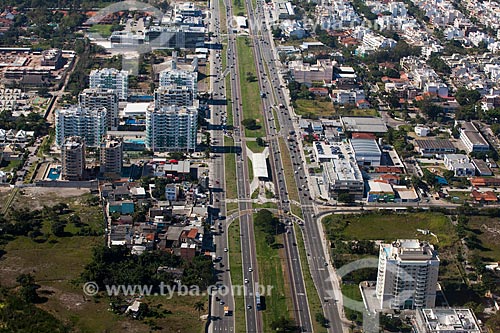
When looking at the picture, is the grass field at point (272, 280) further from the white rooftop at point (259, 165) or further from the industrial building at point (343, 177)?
the white rooftop at point (259, 165)

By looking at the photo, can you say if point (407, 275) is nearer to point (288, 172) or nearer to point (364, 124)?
point (288, 172)

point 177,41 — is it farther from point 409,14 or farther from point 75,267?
point 75,267

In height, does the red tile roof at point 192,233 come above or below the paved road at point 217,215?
above

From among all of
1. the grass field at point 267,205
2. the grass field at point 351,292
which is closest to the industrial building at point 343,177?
the grass field at point 267,205

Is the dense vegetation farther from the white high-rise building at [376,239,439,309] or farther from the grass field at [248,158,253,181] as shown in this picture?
the grass field at [248,158,253,181]

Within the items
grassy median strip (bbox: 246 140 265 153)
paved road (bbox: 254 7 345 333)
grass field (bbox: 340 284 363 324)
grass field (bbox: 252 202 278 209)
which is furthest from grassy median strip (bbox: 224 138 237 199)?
grass field (bbox: 340 284 363 324)

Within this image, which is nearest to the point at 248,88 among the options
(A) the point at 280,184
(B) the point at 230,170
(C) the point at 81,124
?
(B) the point at 230,170
